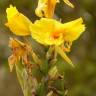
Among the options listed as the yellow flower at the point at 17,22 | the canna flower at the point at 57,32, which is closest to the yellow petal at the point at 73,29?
the canna flower at the point at 57,32

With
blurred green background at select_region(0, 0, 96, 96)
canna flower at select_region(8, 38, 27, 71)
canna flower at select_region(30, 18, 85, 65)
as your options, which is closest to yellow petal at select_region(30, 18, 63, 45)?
canna flower at select_region(30, 18, 85, 65)

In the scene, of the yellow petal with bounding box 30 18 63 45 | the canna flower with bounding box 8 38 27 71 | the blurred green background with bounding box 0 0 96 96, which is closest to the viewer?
the yellow petal with bounding box 30 18 63 45

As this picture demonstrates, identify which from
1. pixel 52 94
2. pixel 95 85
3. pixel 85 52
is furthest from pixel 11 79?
pixel 52 94

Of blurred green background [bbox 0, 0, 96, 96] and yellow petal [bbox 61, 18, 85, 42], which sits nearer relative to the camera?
yellow petal [bbox 61, 18, 85, 42]

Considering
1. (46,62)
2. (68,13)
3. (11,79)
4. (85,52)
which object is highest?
(46,62)

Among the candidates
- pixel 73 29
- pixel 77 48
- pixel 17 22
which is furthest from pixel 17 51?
pixel 77 48

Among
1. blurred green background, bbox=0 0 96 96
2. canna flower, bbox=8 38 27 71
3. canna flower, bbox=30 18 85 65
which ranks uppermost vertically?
canna flower, bbox=30 18 85 65

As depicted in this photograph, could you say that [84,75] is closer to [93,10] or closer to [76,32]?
[93,10]

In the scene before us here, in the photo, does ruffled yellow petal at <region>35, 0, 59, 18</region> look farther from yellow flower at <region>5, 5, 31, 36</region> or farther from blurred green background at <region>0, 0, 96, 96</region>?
blurred green background at <region>0, 0, 96, 96</region>
